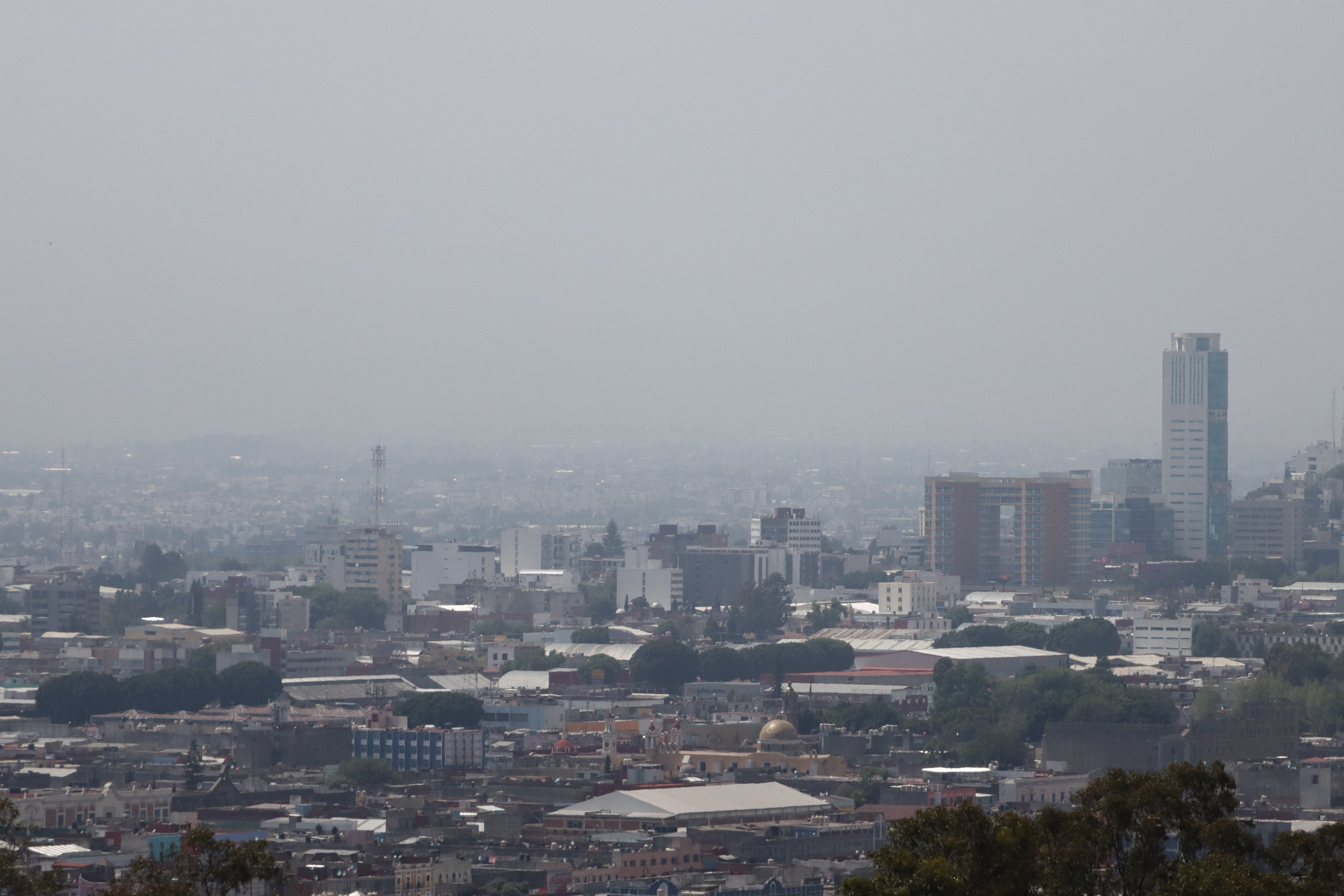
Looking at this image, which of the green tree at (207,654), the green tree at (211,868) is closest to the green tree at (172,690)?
the green tree at (207,654)

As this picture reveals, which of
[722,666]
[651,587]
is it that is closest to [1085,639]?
[722,666]

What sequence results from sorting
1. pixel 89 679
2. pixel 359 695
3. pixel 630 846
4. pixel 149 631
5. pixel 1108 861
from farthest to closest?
1. pixel 149 631
2. pixel 359 695
3. pixel 89 679
4. pixel 630 846
5. pixel 1108 861

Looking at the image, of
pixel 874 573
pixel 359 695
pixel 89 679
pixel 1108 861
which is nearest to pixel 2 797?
pixel 1108 861

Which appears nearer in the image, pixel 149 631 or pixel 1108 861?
pixel 1108 861

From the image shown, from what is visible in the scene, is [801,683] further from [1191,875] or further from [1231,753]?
[1191,875]

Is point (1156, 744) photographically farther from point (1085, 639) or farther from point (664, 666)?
point (1085, 639)

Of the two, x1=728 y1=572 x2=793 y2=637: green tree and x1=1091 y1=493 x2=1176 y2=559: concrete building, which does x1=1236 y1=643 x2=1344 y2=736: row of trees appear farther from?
x1=1091 y1=493 x2=1176 y2=559: concrete building
